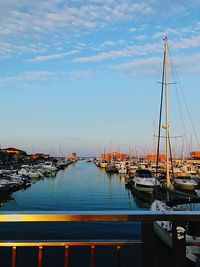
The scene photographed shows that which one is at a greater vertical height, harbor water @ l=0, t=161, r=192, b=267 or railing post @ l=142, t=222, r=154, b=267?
railing post @ l=142, t=222, r=154, b=267

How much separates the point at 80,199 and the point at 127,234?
57.9ft

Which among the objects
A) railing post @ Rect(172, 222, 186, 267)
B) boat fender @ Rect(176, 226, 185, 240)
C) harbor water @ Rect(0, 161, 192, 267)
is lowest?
harbor water @ Rect(0, 161, 192, 267)

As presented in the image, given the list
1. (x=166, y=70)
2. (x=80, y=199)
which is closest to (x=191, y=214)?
(x=166, y=70)

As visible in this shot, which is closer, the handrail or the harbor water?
the handrail

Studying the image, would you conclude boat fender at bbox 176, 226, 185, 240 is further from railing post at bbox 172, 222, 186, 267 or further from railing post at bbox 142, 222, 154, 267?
railing post at bbox 142, 222, 154, 267

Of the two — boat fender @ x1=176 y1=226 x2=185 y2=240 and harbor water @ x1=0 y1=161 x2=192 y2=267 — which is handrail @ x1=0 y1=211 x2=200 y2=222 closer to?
boat fender @ x1=176 y1=226 x2=185 y2=240

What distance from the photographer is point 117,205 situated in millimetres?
33000

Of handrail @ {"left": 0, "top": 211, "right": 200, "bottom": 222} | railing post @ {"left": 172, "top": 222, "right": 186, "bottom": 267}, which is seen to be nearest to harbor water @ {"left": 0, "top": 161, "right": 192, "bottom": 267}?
handrail @ {"left": 0, "top": 211, "right": 200, "bottom": 222}

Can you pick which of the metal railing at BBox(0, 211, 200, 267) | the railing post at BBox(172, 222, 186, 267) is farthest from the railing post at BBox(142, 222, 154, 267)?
the railing post at BBox(172, 222, 186, 267)

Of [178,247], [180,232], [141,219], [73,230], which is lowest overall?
[73,230]

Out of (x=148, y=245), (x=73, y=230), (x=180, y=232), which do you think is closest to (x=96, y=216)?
(x=148, y=245)

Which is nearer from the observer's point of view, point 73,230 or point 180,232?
point 180,232

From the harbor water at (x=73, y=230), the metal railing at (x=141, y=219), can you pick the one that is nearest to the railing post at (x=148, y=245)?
the metal railing at (x=141, y=219)

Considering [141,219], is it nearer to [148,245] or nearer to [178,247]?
[148,245]
